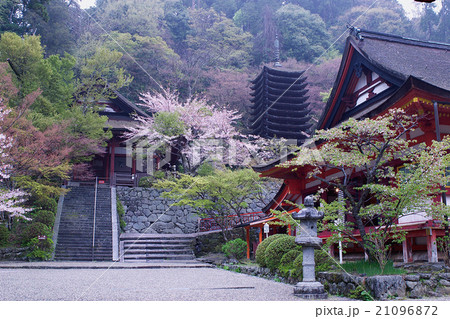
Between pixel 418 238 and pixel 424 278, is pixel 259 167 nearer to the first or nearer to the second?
pixel 418 238

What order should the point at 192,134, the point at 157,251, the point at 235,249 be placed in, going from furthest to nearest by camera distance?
the point at 192,134 < the point at 157,251 < the point at 235,249

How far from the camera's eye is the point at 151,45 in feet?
118

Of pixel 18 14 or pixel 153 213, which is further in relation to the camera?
pixel 18 14

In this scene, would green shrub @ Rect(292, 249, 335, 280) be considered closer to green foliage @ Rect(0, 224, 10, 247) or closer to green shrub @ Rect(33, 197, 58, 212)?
green foliage @ Rect(0, 224, 10, 247)

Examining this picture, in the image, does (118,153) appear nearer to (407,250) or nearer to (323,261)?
(323,261)

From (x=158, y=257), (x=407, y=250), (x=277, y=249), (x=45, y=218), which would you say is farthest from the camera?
(x=158, y=257)

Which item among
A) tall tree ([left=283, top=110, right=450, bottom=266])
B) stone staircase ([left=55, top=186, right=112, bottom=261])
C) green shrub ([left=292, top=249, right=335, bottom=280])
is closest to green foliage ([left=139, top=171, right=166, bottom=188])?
stone staircase ([left=55, top=186, right=112, bottom=261])

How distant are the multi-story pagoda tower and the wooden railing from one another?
11.6m

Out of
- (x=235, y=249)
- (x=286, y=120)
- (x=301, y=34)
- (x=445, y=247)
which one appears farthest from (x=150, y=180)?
(x=301, y=34)

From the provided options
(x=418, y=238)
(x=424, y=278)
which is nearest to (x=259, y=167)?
(x=418, y=238)

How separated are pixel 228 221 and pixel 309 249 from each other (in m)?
12.5

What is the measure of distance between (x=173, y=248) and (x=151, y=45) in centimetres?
2317

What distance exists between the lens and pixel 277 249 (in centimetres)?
1016

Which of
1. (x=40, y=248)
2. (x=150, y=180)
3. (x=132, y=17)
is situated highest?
(x=132, y=17)
